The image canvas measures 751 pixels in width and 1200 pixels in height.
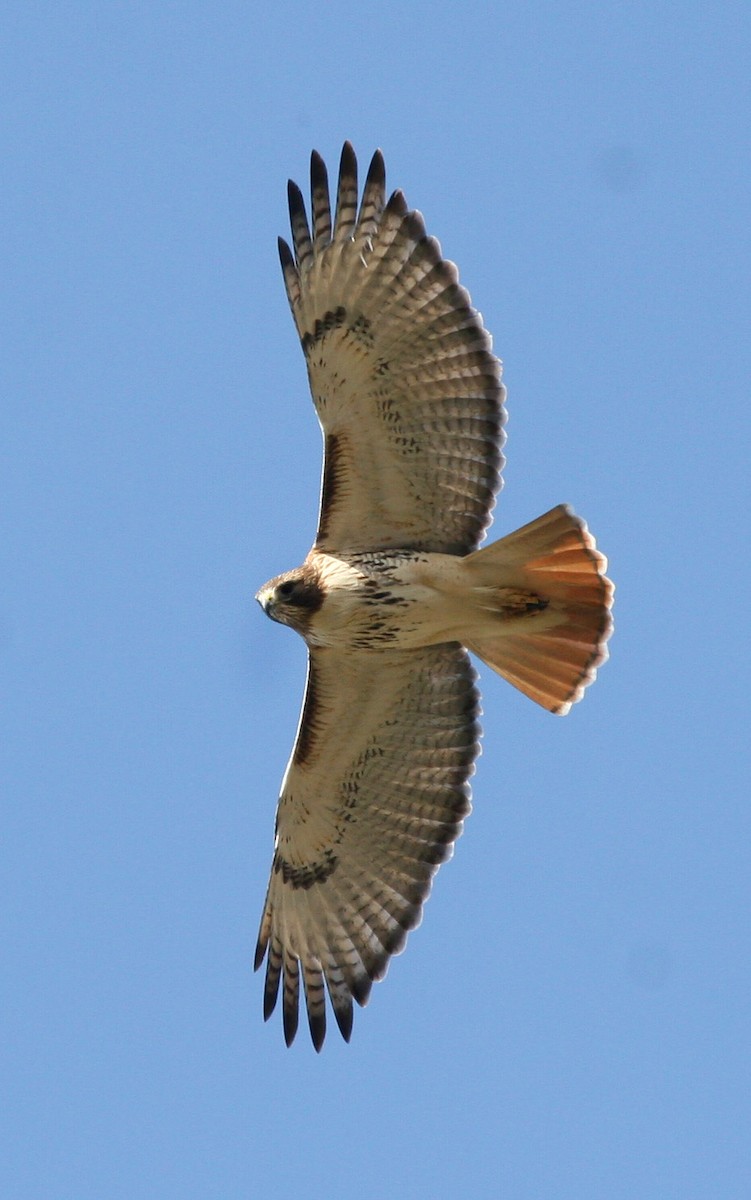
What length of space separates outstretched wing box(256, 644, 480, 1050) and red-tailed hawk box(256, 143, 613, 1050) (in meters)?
0.01

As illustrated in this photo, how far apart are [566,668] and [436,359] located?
1.75 metres

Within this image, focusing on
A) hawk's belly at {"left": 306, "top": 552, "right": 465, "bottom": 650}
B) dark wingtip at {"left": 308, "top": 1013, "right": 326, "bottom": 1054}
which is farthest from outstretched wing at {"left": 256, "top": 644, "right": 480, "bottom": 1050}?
hawk's belly at {"left": 306, "top": 552, "right": 465, "bottom": 650}

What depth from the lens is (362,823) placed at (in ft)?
37.2

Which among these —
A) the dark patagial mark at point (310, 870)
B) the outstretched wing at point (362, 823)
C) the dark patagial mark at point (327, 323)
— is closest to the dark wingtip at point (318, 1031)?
the outstretched wing at point (362, 823)

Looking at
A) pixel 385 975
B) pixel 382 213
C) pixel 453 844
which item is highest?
pixel 382 213

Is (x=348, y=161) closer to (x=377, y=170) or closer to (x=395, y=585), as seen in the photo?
(x=377, y=170)

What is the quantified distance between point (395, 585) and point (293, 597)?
0.53m

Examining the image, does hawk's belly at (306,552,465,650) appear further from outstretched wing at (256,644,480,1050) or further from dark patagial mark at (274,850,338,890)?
dark patagial mark at (274,850,338,890)

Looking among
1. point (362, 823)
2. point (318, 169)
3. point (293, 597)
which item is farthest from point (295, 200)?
point (362, 823)

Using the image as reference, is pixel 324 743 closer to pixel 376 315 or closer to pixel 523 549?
pixel 523 549

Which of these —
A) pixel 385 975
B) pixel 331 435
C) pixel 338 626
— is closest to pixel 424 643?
pixel 338 626

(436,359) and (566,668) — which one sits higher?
(436,359)

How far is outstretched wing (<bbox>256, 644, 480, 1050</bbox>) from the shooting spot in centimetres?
1109

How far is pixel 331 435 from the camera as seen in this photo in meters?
10.5
